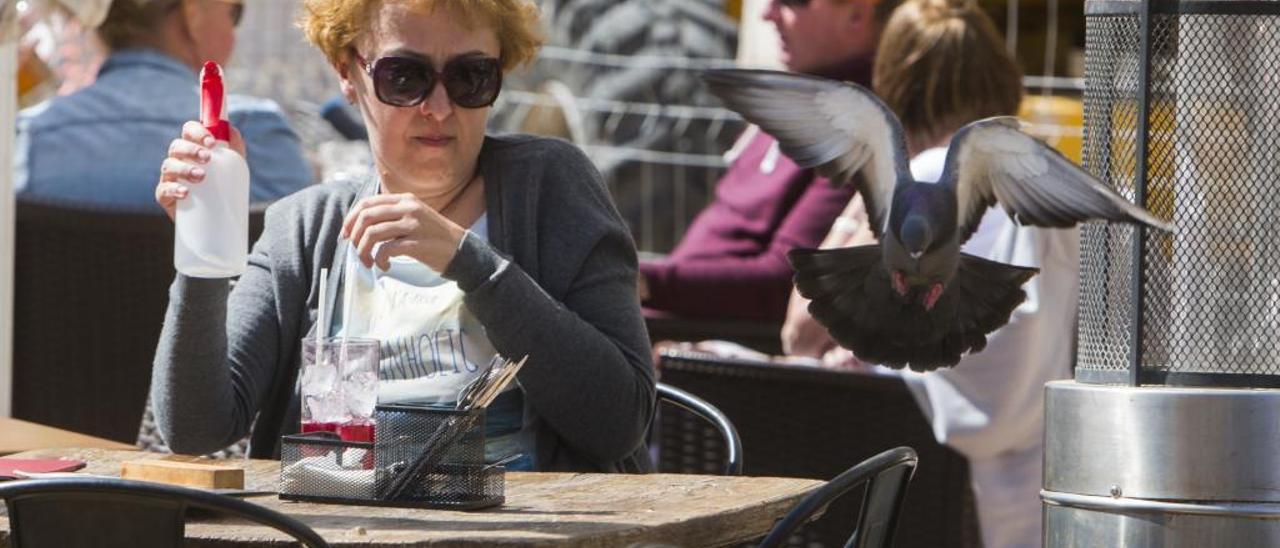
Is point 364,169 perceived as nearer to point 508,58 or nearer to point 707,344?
point 707,344

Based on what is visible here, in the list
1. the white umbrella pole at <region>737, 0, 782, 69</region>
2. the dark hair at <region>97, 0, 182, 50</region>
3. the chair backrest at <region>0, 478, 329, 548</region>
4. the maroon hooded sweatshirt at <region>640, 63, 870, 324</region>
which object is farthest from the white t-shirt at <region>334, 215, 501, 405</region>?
the white umbrella pole at <region>737, 0, 782, 69</region>

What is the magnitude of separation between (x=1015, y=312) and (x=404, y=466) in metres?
1.56

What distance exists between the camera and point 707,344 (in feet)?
14.1

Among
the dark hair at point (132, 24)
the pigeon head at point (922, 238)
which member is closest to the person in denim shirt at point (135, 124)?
the dark hair at point (132, 24)

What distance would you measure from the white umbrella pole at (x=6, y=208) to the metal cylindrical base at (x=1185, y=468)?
1.82 m

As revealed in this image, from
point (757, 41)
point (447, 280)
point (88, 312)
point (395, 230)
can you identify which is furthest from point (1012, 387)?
point (757, 41)

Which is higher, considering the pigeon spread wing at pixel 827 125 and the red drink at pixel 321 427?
the pigeon spread wing at pixel 827 125

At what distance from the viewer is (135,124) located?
4.25 m

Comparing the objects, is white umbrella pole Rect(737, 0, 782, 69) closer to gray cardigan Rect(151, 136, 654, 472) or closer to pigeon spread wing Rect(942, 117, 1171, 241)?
gray cardigan Rect(151, 136, 654, 472)

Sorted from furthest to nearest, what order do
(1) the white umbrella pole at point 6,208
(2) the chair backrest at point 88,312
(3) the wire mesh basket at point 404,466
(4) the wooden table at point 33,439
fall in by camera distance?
(2) the chair backrest at point 88,312 < (1) the white umbrella pole at point 6,208 < (4) the wooden table at point 33,439 < (3) the wire mesh basket at point 404,466

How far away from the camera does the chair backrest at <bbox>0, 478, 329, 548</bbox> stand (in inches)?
68.5

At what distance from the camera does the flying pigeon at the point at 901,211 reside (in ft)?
6.07

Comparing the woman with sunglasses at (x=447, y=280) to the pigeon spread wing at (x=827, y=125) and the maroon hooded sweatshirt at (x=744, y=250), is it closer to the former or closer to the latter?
the pigeon spread wing at (x=827, y=125)

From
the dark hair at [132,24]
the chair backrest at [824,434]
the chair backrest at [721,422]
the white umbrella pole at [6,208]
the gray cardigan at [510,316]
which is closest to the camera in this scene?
the gray cardigan at [510,316]
